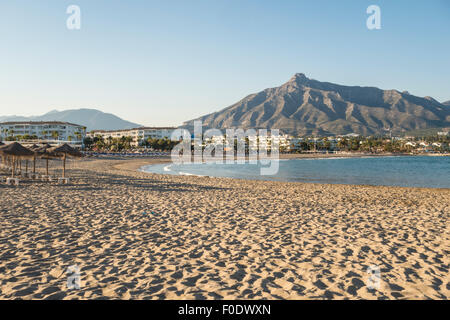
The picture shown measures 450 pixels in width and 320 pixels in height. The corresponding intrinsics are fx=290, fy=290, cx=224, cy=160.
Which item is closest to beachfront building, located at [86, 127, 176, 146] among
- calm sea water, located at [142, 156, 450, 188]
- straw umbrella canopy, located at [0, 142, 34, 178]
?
calm sea water, located at [142, 156, 450, 188]

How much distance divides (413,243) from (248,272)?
415cm

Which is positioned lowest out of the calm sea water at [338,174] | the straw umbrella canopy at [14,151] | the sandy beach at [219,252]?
the calm sea water at [338,174]

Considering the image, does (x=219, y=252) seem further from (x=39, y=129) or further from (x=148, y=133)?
(x=148, y=133)

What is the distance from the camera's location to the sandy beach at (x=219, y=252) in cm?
417

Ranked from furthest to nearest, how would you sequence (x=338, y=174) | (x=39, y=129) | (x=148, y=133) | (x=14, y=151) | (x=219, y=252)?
(x=148, y=133) → (x=39, y=129) → (x=338, y=174) → (x=14, y=151) → (x=219, y=252)

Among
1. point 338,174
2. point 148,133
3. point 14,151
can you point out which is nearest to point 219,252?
point 14,151

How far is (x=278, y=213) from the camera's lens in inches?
384

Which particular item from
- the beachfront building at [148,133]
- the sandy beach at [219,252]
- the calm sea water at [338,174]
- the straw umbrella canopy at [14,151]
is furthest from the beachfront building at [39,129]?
the sandy beach at [219,252]

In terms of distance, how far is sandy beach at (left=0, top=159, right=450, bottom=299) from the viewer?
417 centimetres

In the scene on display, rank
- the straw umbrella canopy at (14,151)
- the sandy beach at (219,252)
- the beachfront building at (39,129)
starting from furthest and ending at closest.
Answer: the beachfront building at (39,129)
the straw umbrella canopy at (14,151)
the sandy beach at (219,252)

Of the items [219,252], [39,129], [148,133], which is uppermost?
[148,133]

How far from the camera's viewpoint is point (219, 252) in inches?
227

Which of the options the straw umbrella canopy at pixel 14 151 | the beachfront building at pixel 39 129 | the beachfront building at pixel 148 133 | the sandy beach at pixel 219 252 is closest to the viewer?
the sandy beach at pixel 219 252

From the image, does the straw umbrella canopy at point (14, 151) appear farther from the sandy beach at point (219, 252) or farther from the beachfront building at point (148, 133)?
the beachfront building at point (148, 133)
